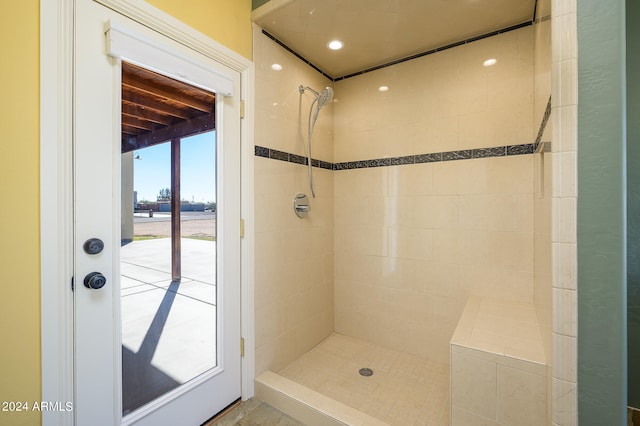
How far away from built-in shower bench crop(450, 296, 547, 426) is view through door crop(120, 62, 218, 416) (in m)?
1.31

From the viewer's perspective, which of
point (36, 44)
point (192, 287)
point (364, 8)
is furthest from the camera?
point (364, 8)

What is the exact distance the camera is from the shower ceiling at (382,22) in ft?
5.45

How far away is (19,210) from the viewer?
3.13 ft

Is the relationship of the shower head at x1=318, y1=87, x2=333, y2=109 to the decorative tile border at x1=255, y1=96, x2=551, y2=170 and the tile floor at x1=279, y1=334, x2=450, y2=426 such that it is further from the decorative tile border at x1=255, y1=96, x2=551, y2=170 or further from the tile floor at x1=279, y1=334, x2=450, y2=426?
the tile floor at x1=279, y1=334, x2=450, y2=426

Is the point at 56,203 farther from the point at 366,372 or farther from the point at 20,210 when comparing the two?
the point at 366,372

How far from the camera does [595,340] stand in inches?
34.1

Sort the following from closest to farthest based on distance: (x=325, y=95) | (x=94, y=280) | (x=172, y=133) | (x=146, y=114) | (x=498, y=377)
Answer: (x=94, y=280) < (x=498, y=377) < (x=146, y=114) < (x=172, y=133) < (x=325, y=95)

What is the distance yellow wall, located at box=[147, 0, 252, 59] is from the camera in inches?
55.0

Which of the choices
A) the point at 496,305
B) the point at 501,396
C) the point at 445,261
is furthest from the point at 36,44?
the point at 496,305

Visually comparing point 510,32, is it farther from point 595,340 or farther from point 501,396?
point 501,396

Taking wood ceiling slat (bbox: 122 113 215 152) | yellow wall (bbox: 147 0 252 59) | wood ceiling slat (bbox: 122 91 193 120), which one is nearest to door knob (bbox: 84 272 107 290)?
wood ceiling slat (bbox: 122 113 215 152)

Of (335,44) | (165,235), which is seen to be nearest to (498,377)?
(165,235)

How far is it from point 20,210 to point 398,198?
2144mm

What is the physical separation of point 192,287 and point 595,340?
1701 millimetres
